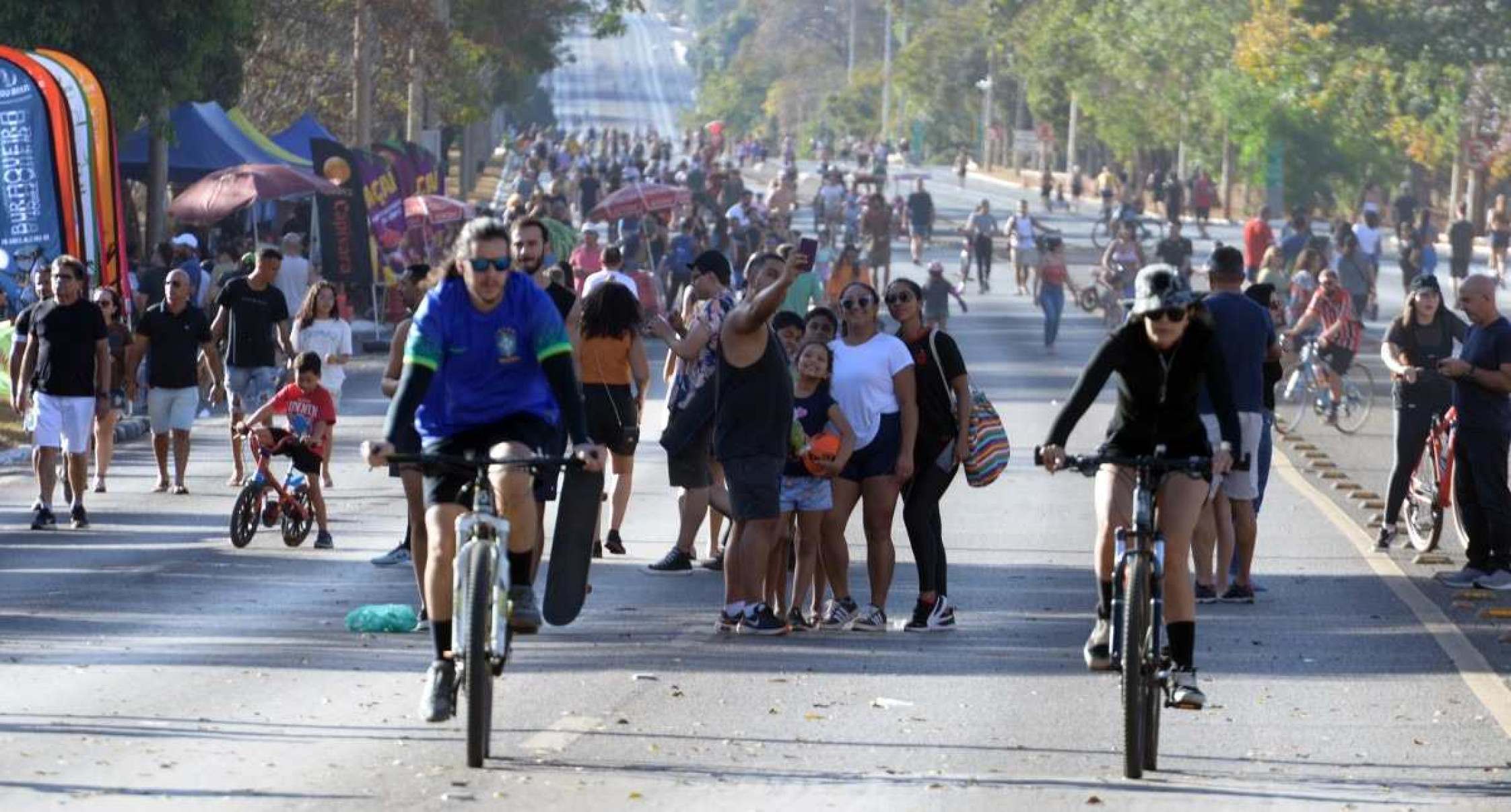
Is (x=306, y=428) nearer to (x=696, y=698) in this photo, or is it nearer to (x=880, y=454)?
(x=880, y=454)

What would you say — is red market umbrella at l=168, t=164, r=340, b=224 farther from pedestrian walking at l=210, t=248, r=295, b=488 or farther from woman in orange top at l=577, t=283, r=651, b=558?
woman in orange top at l=577, t=283, r=651, b=558

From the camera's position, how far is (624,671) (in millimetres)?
11641

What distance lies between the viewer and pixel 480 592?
8875mm

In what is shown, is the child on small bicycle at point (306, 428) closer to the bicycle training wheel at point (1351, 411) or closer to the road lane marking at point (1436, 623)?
the road lane marking at point (1436, 623)

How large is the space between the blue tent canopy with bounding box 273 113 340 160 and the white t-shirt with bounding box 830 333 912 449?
30990 mm

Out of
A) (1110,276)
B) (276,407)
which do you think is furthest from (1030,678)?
(1110,276)

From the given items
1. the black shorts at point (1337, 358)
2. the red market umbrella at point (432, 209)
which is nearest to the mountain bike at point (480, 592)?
the black shorts at point (1337, 358)

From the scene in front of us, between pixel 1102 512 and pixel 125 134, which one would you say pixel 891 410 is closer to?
pixel 1102 512

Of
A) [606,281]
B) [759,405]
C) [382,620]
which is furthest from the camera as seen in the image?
[606,281]

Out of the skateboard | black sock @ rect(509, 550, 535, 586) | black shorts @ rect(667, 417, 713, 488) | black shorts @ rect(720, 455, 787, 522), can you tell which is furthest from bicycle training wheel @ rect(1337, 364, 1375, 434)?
black sock @ rect(509, 550, 535, 586)

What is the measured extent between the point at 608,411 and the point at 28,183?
1260cm

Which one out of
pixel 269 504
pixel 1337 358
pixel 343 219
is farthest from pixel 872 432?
pixel 343 219

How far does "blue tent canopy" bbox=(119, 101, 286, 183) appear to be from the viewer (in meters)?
38.6

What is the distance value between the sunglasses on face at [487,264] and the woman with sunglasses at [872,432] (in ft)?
12.3
